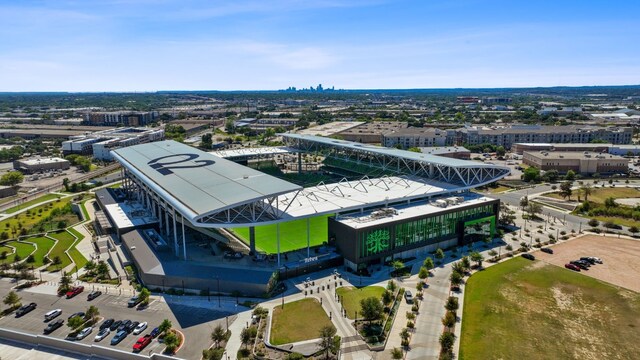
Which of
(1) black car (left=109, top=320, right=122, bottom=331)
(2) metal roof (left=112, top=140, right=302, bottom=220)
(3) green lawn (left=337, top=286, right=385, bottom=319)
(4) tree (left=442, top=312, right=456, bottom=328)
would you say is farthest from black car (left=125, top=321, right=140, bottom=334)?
(4) tree (left=442, top=312, right=456, bottom=328)

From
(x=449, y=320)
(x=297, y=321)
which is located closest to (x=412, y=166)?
(x=449, y=320)

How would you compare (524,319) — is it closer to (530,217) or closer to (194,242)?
(530,217)

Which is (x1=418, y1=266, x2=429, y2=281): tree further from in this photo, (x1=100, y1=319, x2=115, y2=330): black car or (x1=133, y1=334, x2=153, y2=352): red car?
(x1=100, y1=319, x2=115, y2=330): black car

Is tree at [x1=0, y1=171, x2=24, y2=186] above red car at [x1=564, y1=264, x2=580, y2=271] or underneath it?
above

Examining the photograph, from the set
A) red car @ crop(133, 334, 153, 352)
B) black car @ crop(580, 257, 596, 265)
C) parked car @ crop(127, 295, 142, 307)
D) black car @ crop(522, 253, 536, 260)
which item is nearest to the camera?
red car @ crop(133, 334, 153, 352)

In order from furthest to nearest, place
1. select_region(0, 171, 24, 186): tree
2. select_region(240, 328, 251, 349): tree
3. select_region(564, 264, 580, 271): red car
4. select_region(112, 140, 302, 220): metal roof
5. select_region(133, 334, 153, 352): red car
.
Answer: select_region(0, 171, 24, 186): tree → select_region(564, 264, 580, 271): red car → select_region(112, 140, 302, 220): metal roof → select_region(133, 334, 153, 352): red car → select_region(240, 328, 251, 349): tree

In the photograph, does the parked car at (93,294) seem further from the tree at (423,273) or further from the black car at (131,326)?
the tree at (423,273)

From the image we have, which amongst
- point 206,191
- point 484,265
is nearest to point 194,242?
Result: point 206,191

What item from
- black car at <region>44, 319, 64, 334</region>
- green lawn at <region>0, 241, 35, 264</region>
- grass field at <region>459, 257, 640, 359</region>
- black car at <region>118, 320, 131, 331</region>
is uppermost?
green lawn at <region>0, 241, 35, 264</region>
